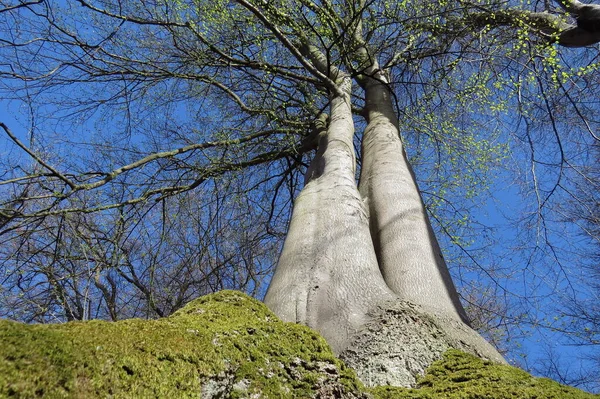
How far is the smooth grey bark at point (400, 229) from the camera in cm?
255

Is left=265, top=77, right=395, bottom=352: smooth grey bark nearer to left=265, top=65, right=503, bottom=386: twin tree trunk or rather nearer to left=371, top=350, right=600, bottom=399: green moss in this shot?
left=265, top=65, right=503, bottom=386: twin tree trunk

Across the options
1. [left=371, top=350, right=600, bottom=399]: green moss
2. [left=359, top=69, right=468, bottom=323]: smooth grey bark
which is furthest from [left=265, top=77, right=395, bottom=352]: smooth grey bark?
[left=371, top=350, right=600, bottom=399]: green moss

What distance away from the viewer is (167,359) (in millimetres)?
1053

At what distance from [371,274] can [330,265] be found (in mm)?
222

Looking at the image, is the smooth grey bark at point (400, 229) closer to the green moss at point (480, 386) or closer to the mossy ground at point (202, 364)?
the green moss at point (480, 386)

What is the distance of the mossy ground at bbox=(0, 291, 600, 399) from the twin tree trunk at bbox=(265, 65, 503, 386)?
25cm

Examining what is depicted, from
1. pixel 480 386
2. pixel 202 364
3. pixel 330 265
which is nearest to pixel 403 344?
pixel 480 386

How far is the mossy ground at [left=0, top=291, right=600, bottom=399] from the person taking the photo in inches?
33.4

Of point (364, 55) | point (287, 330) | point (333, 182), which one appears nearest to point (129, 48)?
point (364, 55)

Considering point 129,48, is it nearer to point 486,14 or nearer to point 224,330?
point 486,14

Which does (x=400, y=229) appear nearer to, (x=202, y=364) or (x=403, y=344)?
(x=403, y=344)

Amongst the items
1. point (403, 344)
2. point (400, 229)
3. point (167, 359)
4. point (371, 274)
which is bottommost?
point (167, 359)

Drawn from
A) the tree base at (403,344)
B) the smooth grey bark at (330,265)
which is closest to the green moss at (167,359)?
the tree base at (403,344)

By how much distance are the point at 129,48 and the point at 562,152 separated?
472cm
